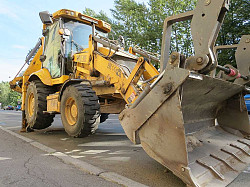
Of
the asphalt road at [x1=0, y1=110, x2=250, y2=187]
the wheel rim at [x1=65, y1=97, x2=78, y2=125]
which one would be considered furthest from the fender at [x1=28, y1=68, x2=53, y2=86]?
the asphalt road at [x1=0, y1=110, x2=250, y2=187]

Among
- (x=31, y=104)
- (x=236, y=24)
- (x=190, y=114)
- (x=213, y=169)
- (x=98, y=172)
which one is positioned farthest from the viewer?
(x=236, y=24)

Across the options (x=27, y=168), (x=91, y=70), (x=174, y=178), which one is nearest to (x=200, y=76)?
(x=174, y=178)

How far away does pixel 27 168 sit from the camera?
10.3 feet

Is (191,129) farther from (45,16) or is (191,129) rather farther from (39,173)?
(45,16)

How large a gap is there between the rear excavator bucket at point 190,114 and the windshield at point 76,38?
3.74 m

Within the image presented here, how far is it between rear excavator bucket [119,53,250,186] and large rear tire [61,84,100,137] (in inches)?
68.8

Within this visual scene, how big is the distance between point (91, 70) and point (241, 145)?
11.0 ft

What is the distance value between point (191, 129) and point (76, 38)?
4232mm

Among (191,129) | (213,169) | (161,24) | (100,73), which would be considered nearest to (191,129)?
(191,129)

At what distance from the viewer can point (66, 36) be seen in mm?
5715

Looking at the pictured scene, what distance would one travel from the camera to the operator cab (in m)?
5.75

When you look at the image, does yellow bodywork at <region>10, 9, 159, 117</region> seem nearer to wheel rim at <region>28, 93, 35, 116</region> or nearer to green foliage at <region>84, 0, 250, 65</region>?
wheel rim at <region>28, 93, 35, 116</region>

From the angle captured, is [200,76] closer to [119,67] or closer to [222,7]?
[222,7]

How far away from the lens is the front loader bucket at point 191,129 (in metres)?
2.18
